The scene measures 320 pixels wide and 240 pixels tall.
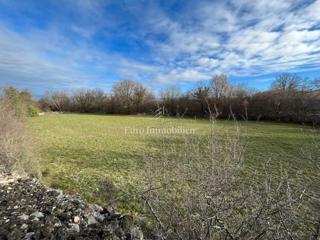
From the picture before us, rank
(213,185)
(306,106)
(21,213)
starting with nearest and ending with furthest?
(213,185)
(21,213)
(306,106)

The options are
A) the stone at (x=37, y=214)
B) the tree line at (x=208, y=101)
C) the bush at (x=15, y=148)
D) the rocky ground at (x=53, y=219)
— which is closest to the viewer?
the rocky ground at (x=53, y=219)

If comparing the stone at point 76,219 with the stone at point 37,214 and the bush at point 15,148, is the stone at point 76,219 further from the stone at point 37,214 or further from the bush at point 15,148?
the bush at point 15,148

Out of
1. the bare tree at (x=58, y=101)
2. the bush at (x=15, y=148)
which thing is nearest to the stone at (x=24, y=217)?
the bush at (x=15, y=148)

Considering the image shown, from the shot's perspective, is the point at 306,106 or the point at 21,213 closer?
the point at 21,213

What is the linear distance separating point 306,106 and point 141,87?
31.4m

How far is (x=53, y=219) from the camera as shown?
3.12 m

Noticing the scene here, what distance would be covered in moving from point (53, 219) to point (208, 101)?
11466 mm

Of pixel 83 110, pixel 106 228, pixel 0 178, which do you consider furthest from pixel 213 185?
pixel 83 110

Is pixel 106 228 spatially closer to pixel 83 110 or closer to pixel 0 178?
pixel 0 178

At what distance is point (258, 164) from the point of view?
8.81 m

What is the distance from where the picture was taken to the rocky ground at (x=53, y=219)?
2816 mm

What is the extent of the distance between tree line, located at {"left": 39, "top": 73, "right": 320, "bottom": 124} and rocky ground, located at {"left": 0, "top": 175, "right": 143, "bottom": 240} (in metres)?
1.88

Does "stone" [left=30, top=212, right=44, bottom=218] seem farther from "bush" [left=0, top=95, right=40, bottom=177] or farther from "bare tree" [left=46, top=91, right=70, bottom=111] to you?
"bare tree" [left=46, top=91, right=70, bottom=111]

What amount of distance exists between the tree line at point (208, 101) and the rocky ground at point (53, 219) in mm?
1878
